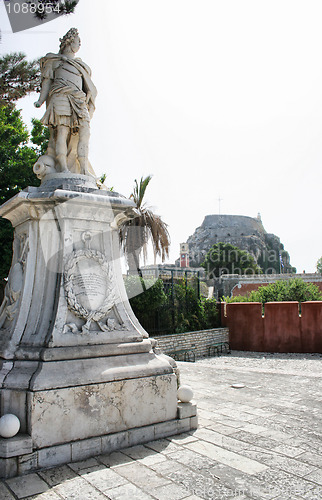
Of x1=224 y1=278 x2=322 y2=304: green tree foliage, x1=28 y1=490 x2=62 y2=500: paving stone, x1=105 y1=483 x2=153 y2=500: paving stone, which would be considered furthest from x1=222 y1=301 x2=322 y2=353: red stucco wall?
x1=28 y1=490 x2=62 y2=500: paving stone

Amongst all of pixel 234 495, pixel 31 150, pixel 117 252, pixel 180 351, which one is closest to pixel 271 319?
pixel 180 351

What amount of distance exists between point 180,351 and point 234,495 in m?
8.65

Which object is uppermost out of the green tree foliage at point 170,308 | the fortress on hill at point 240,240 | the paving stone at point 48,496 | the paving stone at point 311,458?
the fortress on hill at point 240,240

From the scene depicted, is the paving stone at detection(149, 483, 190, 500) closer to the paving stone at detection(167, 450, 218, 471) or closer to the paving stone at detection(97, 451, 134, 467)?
the paving stone at detection(167, 450, 218, 471)

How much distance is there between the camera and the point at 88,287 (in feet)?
11.9

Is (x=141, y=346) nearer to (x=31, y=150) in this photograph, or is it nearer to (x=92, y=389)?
(x=92, y=389)

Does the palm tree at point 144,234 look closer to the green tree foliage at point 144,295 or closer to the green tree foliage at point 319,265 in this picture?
the green tree foliage at point 144,295

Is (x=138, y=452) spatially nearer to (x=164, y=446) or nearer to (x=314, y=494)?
(x=164, y=446)

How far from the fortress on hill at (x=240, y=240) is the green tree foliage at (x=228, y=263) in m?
18.7

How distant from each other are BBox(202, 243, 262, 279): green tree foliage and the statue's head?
52.4 meters

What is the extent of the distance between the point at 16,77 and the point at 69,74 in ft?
19.0

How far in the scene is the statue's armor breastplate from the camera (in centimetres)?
408

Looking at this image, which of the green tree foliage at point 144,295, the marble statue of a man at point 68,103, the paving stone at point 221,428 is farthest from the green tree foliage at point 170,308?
Answer: the paving stone at point 221,428

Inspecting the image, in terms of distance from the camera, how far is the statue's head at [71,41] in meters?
4.24
